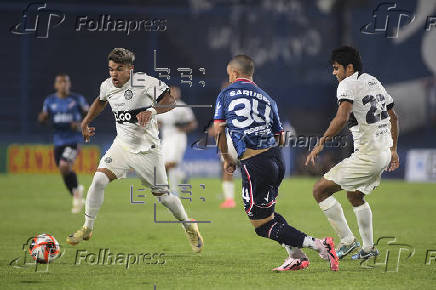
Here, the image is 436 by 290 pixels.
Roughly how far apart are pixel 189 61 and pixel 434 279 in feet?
73.7

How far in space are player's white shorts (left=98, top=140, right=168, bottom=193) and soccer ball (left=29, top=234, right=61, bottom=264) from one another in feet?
3.46

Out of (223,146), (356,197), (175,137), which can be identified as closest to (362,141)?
(356,197)

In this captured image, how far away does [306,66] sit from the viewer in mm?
28938

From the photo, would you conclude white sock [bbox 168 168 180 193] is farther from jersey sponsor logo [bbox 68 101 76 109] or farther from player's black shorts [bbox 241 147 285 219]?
player's black shorts [bbox 241 147 285 219]

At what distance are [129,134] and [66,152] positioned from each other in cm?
613

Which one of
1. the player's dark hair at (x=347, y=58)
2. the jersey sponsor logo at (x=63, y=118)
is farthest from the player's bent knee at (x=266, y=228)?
the jersey sponsor logo at (x=63, y=118)

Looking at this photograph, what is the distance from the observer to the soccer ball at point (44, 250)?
29.0ft

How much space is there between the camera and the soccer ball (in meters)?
8.84

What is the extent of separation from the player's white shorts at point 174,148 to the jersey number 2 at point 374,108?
9613mm

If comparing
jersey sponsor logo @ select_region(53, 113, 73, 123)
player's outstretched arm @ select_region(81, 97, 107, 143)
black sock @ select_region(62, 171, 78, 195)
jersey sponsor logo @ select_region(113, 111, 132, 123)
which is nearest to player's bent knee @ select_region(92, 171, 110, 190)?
player's outstretched arm @ select_region(81, 97, 107, 143)

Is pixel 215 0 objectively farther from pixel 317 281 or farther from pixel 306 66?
pixel 317 281

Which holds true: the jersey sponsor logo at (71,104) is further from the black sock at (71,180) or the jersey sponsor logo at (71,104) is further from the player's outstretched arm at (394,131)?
the player's outstretched arm at (394,131)

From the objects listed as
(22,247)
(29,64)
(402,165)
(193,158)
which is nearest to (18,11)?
(29,64)

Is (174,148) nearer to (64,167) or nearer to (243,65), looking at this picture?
(64,167)
